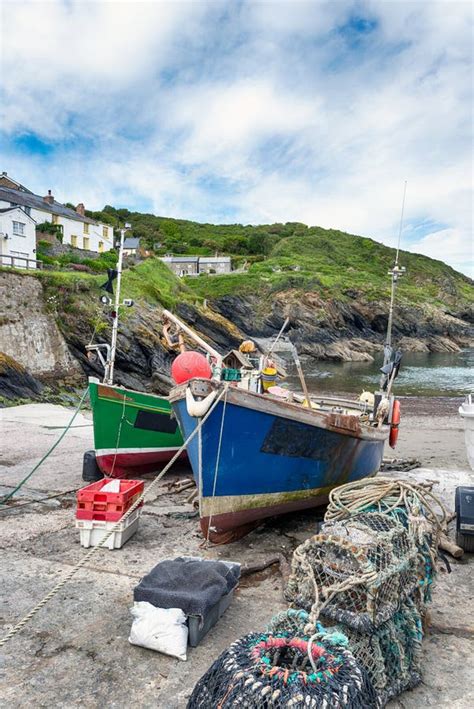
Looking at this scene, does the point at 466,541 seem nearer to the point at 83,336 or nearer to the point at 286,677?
the point at 286,677

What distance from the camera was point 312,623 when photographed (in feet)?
10.7

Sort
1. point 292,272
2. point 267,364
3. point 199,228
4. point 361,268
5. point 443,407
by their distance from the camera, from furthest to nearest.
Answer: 1. point 199,228
2. point 361,268
3. point 292,272
4. point 443,407
5. point 267,364

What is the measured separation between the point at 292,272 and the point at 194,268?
1670 cm

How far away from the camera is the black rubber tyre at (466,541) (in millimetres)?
6462

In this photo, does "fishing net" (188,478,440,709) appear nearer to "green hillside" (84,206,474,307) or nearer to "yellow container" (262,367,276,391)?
"yellow container" (262,367,276,391)

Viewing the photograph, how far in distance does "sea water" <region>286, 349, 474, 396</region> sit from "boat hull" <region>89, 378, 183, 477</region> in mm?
20566

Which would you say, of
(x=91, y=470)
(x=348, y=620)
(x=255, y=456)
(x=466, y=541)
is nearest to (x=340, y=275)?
(x=91, y=470)

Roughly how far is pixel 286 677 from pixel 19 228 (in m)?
38.9

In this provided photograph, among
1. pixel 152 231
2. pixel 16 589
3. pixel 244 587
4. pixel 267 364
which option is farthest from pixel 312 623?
pixel 152 231

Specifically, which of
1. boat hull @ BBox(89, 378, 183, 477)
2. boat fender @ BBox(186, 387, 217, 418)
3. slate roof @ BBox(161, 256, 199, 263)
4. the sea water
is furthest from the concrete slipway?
slate roof @ BBox(161, 256, 199, 263)

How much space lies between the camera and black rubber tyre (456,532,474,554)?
646 cm

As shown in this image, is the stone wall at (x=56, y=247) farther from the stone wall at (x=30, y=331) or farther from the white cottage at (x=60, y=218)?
the stone wall at (x=30, y=331)

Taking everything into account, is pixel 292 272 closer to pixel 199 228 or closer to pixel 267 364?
pixel 199 228

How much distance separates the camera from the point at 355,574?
3.84 metres
